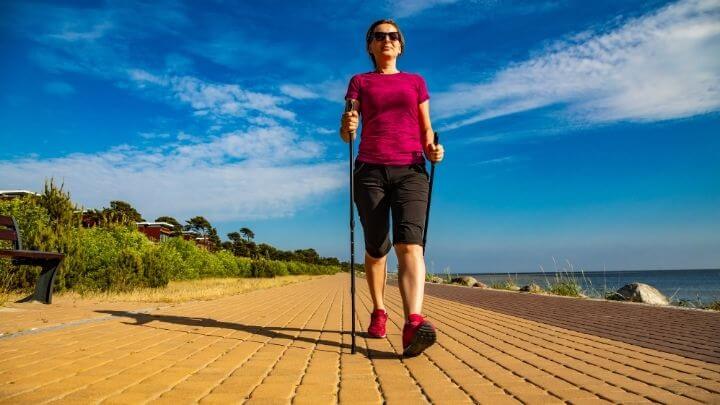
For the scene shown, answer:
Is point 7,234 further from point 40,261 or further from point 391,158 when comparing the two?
point 391,158

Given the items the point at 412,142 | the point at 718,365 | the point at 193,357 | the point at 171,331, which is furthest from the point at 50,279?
the point at 718,365

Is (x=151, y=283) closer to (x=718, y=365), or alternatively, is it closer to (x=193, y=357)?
(x=193, y=357)

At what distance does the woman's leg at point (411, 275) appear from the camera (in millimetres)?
3303

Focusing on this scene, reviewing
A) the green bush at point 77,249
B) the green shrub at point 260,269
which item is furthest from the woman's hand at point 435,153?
the green shrub at point 260,269

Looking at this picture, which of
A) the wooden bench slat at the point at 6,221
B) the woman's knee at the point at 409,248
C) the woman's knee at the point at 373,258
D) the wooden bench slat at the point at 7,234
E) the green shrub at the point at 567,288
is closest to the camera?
the woman's knee at the point at 409,248

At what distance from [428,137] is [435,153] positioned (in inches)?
8.7

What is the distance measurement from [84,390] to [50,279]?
5.51 meters

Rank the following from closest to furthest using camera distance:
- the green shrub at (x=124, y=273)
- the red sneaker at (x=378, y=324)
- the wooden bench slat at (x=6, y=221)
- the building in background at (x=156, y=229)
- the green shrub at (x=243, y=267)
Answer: the red sneaker at (x=378, y=324) → the wooden bench slat at (x=6, y=221) → the green shrub at (x=124, y=273) → the green shrub at (x=243, y=267) → the building in background at (x=156, y=229)

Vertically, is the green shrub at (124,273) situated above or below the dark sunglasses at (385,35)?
below

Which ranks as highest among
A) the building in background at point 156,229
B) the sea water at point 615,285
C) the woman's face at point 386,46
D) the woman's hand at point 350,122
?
the building in background at point 156,229

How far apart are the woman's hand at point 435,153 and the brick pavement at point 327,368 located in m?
1.47

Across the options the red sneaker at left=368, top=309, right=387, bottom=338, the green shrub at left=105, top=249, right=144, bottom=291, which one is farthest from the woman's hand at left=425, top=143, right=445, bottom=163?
the green shrub at left=105, top=249, right=144, bottom=291

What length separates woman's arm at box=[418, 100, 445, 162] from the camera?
12.3 ft

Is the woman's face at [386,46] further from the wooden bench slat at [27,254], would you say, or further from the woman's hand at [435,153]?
the wooden bench slat at [27,254]
